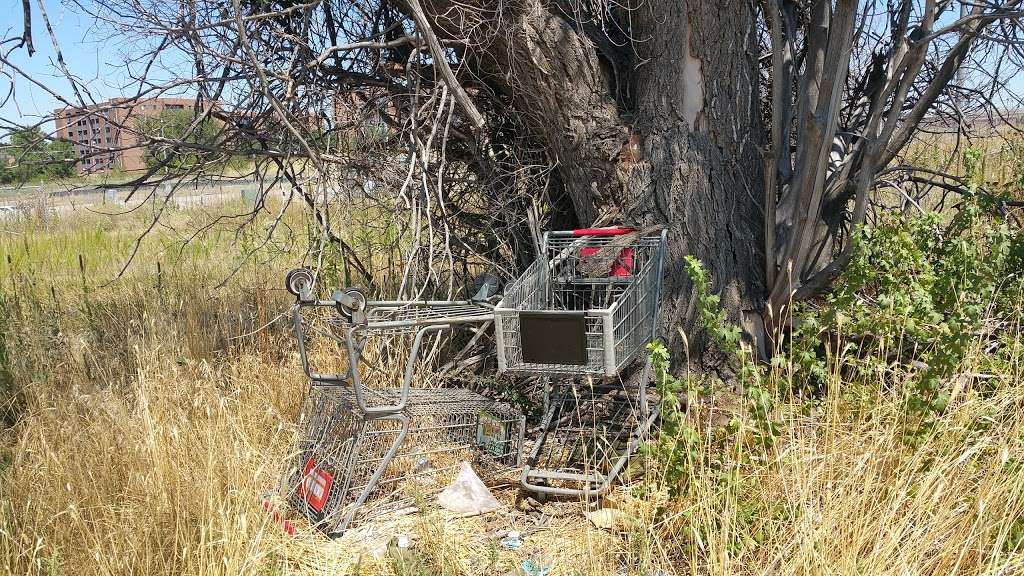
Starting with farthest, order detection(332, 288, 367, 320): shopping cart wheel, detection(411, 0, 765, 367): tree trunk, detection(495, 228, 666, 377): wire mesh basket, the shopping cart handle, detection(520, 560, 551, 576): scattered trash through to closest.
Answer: detection(411, 0, 765, 367): tree trunk → the shopping cart handle → detection(495, 228, 666, 377): wire mesh basket → detection(332, 288, 367, 320): shopping cart wheel → detection(520, 560, 551, 576): scattered trash

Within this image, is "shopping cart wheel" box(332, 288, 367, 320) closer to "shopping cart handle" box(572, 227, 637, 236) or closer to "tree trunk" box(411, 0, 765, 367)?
"shopping cart handle" box(572, 227, 637, 236)

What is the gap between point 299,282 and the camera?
3.53 m

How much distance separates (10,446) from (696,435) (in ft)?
11.8

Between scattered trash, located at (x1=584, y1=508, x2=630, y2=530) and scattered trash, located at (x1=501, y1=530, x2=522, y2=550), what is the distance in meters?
0.33

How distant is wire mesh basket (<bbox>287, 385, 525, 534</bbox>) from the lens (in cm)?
352

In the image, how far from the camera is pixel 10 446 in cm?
420

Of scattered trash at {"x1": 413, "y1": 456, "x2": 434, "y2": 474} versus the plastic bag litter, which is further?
scattered trash at {"x1": 413, "y1": 456, "x2": 434, "y2": 474}

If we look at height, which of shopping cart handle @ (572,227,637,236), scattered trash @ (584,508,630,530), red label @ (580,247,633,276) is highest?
shopping cart handle @ (572,227,637,236)

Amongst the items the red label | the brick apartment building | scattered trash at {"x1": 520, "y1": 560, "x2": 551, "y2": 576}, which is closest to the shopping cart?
the red label

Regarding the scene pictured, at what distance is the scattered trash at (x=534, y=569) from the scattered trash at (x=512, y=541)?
0.25 m

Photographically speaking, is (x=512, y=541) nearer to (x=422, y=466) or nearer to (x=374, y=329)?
(x=422, y=466)

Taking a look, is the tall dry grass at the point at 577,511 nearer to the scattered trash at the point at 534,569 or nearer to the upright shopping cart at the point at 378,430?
the scattered trash at the point at 534,569

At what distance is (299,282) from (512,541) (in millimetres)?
1470

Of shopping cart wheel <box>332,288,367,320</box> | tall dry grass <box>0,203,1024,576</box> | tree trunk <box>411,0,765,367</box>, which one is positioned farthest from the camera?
tree trunk <box>411,0,765,367</box>
